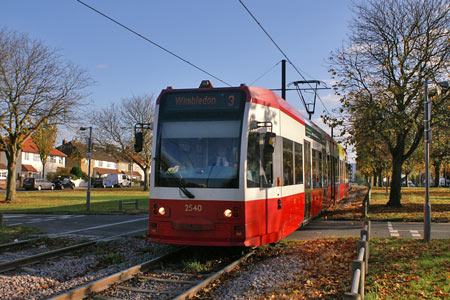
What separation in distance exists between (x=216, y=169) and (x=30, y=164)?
74.2 m

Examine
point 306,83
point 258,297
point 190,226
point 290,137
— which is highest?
point 306,83

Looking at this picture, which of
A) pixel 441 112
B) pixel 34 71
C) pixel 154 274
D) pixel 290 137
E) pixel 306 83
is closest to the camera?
pixel 154 274

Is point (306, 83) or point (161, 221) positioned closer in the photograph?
point (161, 221)

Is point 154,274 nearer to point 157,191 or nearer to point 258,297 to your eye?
point 157,191

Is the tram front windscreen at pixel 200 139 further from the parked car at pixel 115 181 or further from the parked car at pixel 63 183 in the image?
the parked car at pixel 115 181

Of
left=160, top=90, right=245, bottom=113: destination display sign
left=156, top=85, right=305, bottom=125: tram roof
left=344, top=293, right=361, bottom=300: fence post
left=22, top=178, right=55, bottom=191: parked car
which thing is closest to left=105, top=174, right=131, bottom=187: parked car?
left=22, top=178, right=55, bottom=191: parked car

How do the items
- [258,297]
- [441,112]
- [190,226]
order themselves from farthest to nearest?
[441,112], [190,226], [258,297]

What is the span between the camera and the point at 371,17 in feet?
67.1

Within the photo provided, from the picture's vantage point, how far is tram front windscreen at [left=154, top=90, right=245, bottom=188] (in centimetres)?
841

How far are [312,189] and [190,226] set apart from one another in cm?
597

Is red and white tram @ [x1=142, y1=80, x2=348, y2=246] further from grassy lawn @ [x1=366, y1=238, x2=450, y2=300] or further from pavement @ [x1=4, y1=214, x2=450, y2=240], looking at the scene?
pavement @ [x1=4, y1=214, x2=450, y2=240]

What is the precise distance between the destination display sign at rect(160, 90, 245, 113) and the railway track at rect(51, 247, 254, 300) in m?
2.98

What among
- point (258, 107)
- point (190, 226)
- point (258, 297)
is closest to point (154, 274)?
point (190, 226)

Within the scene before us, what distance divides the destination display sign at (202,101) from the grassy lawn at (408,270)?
4002 mm
